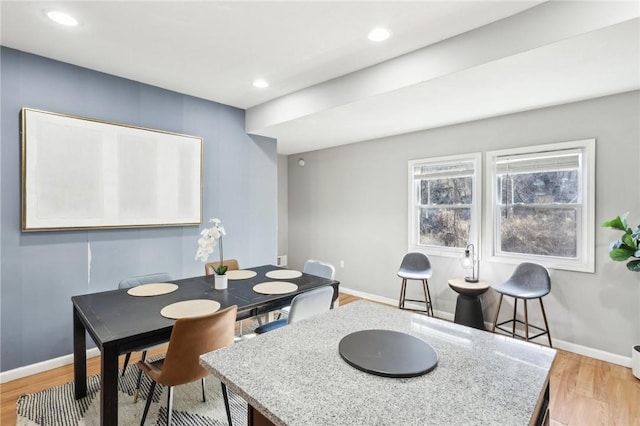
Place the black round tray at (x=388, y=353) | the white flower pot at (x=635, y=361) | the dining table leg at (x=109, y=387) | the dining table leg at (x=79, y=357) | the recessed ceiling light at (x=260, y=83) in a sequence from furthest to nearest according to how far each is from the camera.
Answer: the recessed ceiling light at (x=260, y=83)
the white flower pot at (x=635, y=361)
the dining table leg at (x=79, y=357)
the dining table leg at (x=109, y=387)
the black round tray at (x=388, y=353)

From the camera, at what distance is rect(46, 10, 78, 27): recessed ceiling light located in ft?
6.70

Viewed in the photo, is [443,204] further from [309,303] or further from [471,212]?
[309,303]

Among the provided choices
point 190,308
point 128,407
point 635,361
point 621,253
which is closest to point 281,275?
point 190,308

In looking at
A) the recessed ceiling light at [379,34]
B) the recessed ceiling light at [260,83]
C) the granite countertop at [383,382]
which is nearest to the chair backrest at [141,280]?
the granite countertop at [383,382]

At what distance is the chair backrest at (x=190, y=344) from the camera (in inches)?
62.8

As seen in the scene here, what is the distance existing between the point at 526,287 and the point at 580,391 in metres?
0.95

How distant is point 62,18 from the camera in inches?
82.6

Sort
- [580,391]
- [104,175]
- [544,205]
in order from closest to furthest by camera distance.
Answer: [580,391], [104,175], [544,205]

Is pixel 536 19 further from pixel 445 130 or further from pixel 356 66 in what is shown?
pixel 445 130

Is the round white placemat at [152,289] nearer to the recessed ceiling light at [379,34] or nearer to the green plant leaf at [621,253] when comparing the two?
the recessed ceiling light at [379,34]

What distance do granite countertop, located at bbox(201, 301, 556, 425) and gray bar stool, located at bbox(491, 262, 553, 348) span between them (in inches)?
86.8

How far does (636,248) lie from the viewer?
244cm

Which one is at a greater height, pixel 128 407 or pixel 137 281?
pixel 137 281

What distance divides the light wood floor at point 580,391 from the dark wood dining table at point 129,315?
1.72 feet
